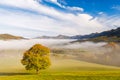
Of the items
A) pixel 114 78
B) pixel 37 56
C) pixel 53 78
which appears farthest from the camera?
pixel 37 56

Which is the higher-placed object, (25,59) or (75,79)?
(25,59)

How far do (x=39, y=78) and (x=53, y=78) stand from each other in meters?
3.86

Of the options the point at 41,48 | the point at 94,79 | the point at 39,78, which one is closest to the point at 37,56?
the point at 41,48

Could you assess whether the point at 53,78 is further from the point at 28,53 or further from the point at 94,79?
the point at 28,53

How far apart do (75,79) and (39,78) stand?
10.1 m

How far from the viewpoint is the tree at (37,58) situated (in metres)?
114

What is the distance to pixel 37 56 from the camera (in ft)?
373

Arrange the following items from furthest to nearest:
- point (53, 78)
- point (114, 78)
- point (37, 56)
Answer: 1. point (37, 56)
2. point (53, 78)
3. point (114, 78)

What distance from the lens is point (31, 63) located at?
11456 cm

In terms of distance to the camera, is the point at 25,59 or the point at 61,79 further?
the point at 25,59

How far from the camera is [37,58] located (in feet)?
372

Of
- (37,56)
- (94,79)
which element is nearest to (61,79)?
(94,79)

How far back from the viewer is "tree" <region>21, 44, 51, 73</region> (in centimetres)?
11388

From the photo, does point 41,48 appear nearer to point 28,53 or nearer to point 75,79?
point 28,53
